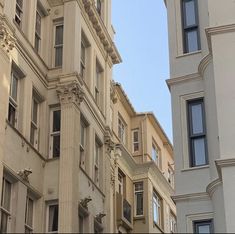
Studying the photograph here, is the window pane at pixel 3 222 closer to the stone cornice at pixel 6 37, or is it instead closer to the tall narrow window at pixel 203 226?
the stone cornice at pixel 6 37

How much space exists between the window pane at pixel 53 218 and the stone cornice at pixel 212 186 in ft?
22.1

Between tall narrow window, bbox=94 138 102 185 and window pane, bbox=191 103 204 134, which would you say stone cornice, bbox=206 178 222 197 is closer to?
window pane, bbox=191 103 204 134

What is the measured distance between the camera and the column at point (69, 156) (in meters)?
23.6

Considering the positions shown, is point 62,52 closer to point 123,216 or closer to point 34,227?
point 34,227

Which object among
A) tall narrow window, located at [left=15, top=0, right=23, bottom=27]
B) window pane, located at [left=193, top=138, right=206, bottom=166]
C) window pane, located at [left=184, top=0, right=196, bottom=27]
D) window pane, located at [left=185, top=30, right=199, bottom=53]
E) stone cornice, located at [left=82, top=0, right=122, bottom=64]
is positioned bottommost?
window pane, located at [left=193, top=138, right=206, bottom=166]

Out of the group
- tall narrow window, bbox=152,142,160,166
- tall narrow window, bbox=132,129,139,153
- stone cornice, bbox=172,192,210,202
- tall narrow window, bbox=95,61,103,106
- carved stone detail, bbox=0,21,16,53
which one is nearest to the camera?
stone cornice, bbox=172,192,210,202

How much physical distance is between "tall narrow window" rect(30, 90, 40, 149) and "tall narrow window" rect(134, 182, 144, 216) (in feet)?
48.7

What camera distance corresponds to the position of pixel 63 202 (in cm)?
2380

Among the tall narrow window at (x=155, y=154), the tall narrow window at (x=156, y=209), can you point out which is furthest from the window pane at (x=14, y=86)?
the tall narrow window at (x=155, y=154)

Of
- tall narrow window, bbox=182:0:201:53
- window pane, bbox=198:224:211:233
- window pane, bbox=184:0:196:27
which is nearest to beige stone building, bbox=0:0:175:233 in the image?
tall narrow window, bbox=182:0:201:53

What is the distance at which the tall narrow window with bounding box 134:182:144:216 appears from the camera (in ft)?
127

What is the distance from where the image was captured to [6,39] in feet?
72.9

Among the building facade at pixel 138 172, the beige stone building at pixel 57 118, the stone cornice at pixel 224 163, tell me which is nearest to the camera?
the stone cornice at pixel 224 163

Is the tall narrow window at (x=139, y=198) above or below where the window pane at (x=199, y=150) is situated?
above
